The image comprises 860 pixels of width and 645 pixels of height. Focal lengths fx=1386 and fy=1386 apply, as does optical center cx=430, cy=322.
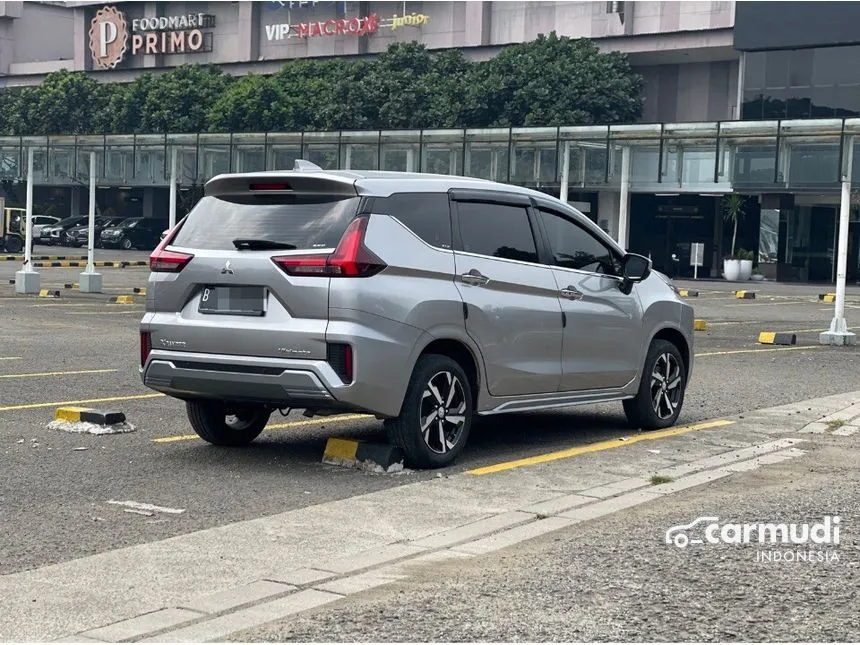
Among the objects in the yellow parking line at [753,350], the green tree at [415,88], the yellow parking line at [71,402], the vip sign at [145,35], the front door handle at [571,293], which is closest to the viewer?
the front door handle at [571,293]

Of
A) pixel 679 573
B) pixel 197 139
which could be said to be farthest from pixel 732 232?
pixel 679 573

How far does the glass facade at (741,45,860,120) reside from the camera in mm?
55500

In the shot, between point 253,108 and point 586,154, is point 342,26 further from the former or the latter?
point 586,154

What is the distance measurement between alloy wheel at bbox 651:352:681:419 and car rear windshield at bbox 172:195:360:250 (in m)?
3.51

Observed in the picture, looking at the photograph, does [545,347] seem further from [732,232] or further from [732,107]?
[732,107]

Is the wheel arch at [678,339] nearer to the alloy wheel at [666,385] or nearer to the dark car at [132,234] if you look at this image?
the alloy wheel at [666,385]

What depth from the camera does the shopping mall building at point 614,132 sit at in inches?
1876

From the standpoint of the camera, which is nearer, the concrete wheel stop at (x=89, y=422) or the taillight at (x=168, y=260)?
the taillight at (x=168, y=260)

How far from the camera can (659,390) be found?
36.5 ft

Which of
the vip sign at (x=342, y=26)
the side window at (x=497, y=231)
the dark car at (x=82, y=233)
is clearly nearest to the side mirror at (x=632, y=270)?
the side window at (x=497, y=231)

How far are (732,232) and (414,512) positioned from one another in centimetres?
5242

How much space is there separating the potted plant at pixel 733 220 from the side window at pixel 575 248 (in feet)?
144

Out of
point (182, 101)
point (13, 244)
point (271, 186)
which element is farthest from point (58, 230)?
point (271, 186)

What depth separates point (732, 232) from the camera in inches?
2288
